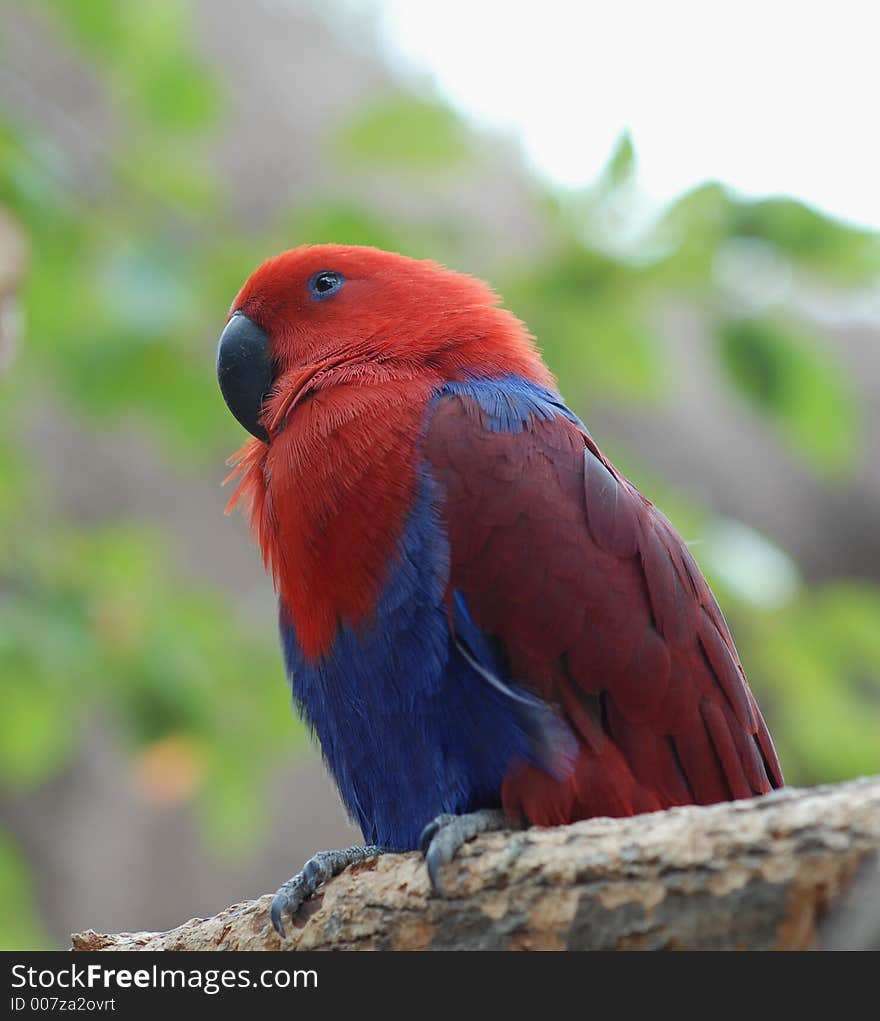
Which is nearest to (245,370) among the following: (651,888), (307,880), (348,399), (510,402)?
(348,399)

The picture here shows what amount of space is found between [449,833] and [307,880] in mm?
412

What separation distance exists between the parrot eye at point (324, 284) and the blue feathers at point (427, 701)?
836mm

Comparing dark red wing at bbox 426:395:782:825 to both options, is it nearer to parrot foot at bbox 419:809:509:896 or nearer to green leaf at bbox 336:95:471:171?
parrot foot at bbox 419:809:509:896

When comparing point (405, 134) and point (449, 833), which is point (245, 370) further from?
point (405, 134)

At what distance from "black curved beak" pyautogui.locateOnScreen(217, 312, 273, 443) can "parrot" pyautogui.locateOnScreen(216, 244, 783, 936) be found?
28 cm

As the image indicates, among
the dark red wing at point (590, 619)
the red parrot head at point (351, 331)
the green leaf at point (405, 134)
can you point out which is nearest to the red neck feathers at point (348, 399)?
the red parrot head at point (351, 331)

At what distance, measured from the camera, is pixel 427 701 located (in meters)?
2.53

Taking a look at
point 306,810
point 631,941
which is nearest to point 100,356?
point 631,941

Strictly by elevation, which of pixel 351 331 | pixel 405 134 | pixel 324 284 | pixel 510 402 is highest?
pixel 405 134

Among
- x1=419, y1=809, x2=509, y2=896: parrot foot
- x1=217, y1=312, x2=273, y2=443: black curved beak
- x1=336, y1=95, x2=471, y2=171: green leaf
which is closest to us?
x1=419, y1=809, x2=509, y2=896: parrot foot

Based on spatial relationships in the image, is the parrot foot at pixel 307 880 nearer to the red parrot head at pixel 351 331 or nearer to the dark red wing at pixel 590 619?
the dark red wing at pixel 590 619

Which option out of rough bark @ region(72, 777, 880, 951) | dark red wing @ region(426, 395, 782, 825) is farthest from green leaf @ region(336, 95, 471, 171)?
rough bark @ region(72, 777, 880, 951)

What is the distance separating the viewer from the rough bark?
5.87ft

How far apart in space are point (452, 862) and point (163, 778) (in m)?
3.50
